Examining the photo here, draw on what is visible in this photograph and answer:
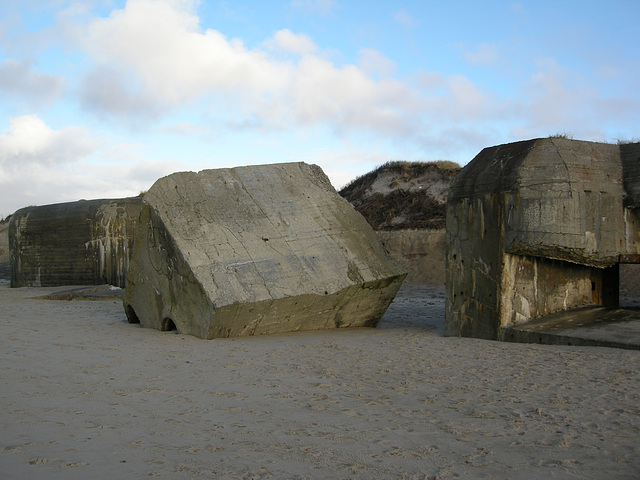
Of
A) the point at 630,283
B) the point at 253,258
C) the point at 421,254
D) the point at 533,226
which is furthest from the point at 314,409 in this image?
the point at 421,254

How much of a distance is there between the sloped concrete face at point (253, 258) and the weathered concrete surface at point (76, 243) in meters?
5.73

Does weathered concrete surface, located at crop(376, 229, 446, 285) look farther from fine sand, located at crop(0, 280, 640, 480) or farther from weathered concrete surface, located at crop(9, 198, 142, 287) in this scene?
fine sand, located at crop(0, 280, 640, 480)

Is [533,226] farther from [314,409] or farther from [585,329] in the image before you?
[314,409]

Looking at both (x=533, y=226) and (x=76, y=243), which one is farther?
(x=76, y=243)

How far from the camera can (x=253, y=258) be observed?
6086 mm

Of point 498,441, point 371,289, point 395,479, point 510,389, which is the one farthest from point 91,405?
point 371,289

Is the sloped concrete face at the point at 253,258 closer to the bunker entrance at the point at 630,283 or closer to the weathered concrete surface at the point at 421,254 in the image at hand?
the bunker entrance at the point at 630,283

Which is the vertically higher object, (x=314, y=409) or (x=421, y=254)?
(x=421, y=254)

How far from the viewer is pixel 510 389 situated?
148 inches

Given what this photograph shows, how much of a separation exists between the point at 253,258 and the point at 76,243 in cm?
778

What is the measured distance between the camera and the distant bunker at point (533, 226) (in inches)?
218

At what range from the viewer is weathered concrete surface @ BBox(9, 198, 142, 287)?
12.5m

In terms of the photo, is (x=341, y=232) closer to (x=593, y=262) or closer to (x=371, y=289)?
(x=371, y=289)

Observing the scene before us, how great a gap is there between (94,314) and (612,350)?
20.5ft
